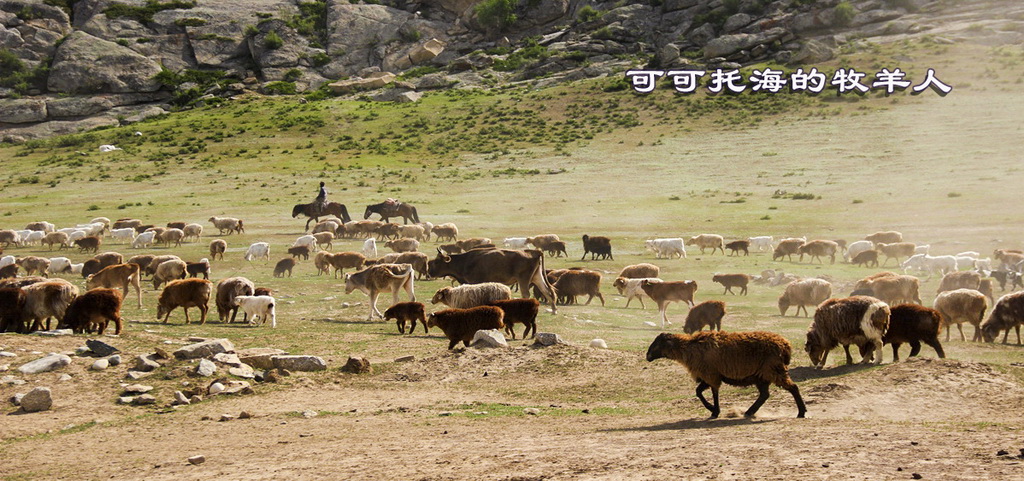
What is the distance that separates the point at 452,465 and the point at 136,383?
6998 millimetres

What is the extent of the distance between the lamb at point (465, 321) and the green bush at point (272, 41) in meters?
116

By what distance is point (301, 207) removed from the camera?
4725 cm

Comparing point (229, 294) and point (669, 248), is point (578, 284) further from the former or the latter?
point (669, 248)

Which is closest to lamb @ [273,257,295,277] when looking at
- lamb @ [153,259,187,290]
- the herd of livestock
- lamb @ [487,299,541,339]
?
the herd of livestock

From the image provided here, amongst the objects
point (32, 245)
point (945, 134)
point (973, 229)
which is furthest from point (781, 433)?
point (945, 134)

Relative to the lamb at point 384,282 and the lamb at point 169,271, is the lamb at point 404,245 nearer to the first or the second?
the lamb at point 169,271

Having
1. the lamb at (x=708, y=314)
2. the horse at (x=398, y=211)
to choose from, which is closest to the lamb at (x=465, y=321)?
the lamb at (x=708, y=314)

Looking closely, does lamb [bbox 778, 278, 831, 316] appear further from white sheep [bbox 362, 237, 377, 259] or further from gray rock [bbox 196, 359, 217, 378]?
white sheep [bbox 362, 237, 377, 259]

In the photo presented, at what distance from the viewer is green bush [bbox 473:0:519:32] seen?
132m

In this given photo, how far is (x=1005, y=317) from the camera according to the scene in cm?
1898

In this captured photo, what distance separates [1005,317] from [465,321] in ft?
38.0

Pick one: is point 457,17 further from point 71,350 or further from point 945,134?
point 71,350

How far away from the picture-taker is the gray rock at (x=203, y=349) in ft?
48.7

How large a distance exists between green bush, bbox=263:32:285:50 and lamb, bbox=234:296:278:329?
112m
